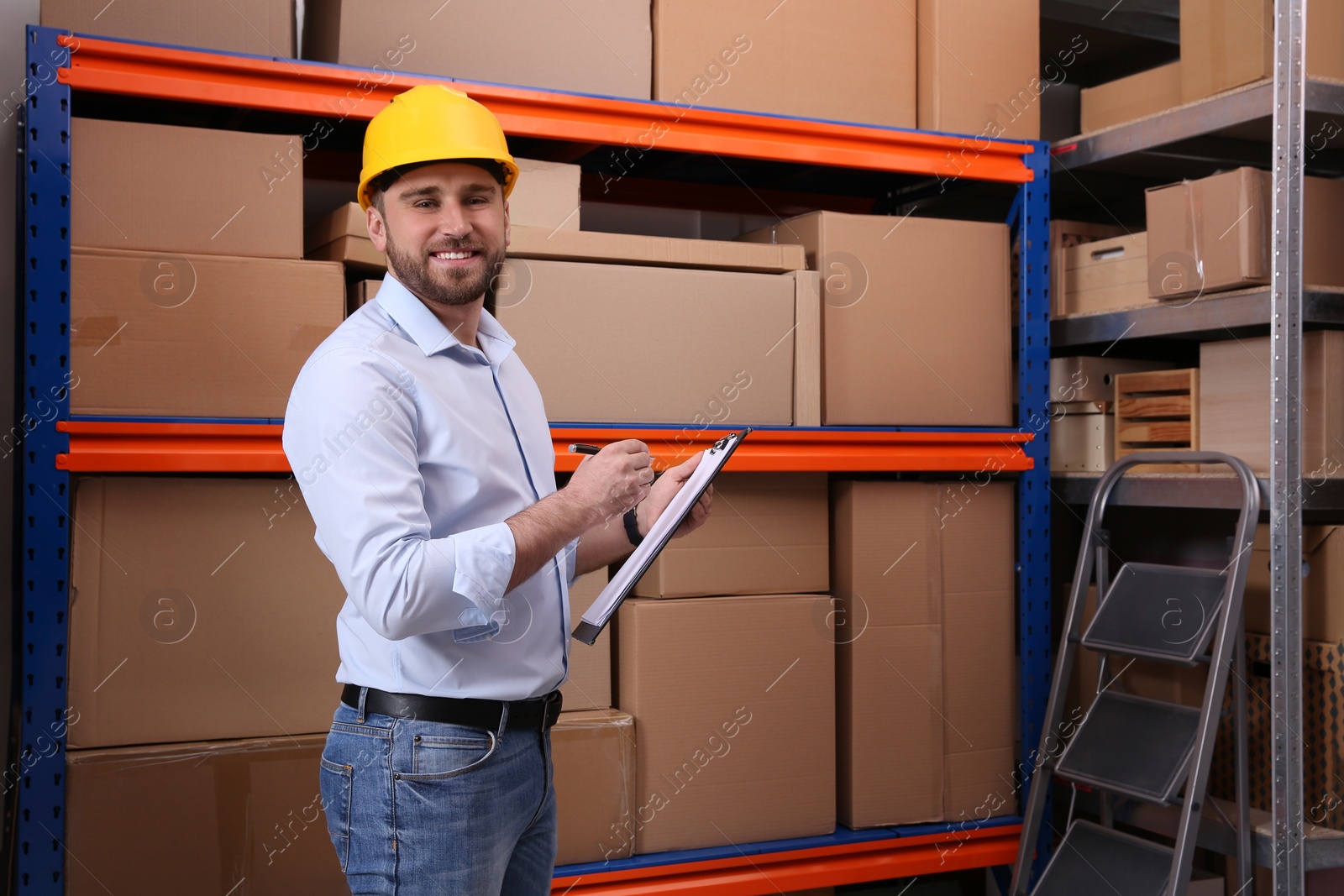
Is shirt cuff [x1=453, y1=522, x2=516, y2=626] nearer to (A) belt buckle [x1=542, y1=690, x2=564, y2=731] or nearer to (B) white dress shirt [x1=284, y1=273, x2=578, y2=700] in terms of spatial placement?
(B) white dress shirt [x1=284, y1=273, x2=578, y2=700]

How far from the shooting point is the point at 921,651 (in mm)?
2648

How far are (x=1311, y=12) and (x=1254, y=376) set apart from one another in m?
0.80

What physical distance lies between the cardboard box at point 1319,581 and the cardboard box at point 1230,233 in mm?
569

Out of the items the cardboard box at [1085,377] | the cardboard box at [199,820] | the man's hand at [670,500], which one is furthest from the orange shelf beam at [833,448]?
the cardboard box at [199,820]

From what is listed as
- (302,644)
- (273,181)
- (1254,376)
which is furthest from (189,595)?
(1254,376)

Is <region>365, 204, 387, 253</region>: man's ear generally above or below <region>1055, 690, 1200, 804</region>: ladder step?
above

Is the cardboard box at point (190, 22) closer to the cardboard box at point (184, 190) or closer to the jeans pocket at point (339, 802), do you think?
the cardboard box at point (184, 190)

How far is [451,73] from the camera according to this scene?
2.33 m

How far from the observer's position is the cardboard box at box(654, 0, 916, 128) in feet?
8.21

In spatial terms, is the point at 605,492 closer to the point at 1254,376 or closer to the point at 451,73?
the point at 451,73

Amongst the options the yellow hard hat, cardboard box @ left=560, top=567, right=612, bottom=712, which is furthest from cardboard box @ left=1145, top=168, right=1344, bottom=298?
the yellow hard hat

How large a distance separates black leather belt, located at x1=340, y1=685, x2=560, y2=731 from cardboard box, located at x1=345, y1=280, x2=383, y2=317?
987 mm

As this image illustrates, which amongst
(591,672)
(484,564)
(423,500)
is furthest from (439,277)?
(591,672)

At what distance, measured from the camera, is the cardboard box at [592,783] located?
236cm
